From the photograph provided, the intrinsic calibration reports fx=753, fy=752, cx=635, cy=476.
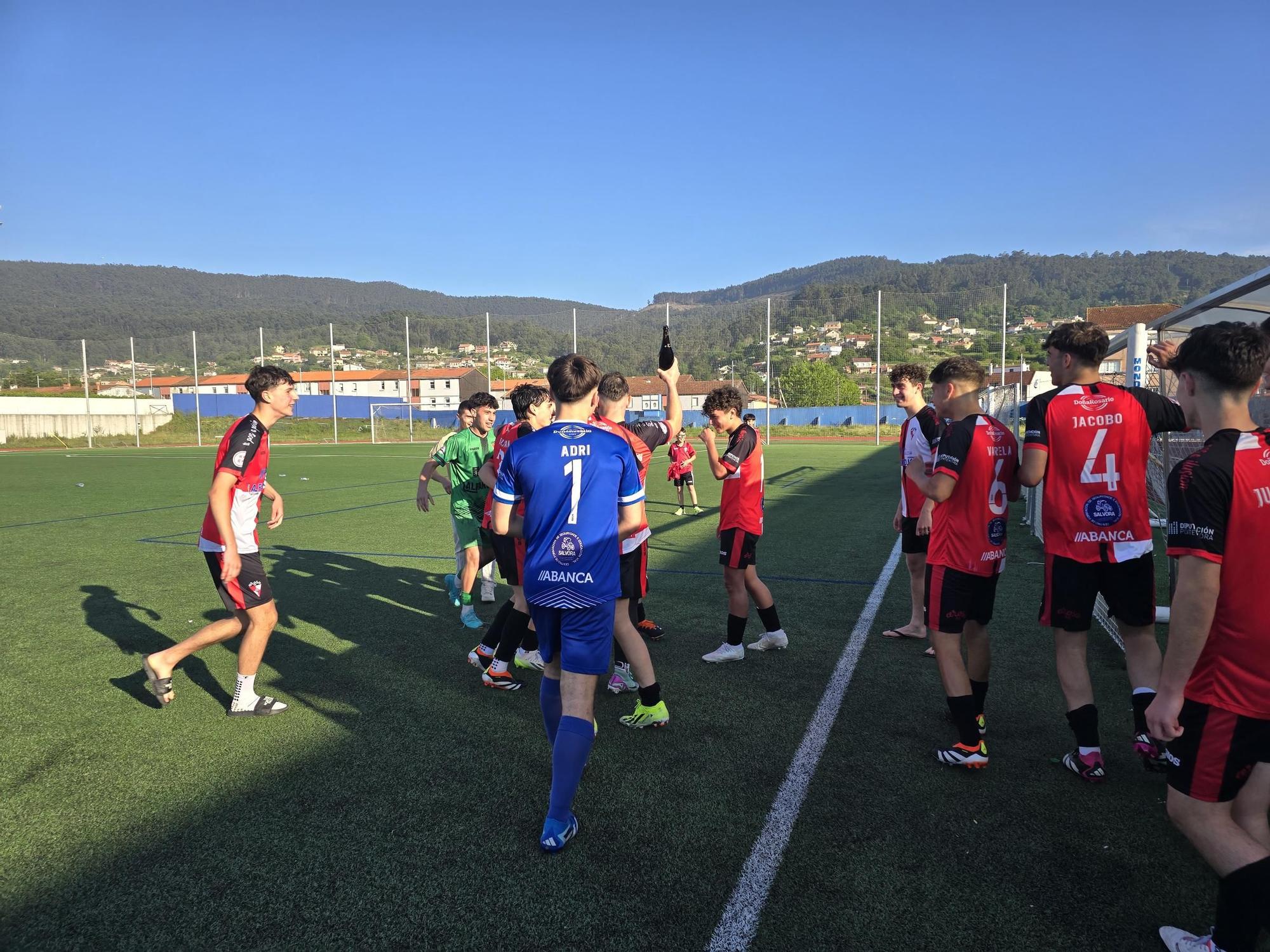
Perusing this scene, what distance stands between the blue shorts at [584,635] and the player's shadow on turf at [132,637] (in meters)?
2.85

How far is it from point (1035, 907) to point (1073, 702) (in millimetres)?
1225

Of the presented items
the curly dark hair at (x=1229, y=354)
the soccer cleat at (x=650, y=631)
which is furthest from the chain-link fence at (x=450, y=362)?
the curly dark hair at (x=1229, y=354)

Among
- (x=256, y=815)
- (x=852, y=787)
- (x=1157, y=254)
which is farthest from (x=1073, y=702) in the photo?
(x=1157, y=254)

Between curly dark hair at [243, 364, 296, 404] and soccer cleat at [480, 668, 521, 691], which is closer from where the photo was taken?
curly dark hair at [243, 364, 296, 404]

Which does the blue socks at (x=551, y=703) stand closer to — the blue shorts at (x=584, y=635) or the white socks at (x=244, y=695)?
the blue shorts at (x=584, y=635)

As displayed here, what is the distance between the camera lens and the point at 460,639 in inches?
233

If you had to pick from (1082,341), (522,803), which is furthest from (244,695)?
(1082,341)

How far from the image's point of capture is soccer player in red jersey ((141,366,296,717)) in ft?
13.8

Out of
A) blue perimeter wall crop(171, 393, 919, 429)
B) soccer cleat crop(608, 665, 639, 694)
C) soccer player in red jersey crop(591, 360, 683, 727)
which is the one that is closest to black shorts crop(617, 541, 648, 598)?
soccer player in red jersey crop(591, 360, 683, 727)

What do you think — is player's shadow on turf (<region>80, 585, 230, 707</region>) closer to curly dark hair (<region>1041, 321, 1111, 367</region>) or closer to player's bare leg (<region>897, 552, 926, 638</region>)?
player's bare leg (<region>897, 552, 926, 638</region>)

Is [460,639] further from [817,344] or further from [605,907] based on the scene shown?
[817,344]

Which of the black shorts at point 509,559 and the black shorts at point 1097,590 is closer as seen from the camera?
the black shorts at point 1097,590

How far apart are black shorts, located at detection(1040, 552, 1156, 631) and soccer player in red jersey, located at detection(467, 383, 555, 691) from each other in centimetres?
276

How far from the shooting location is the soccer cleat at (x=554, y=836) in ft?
9.57
